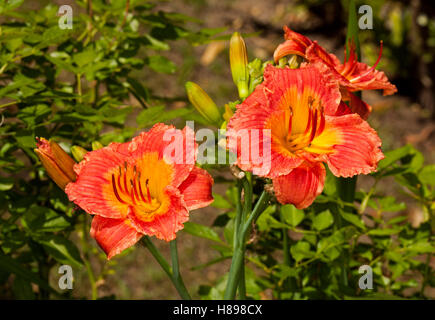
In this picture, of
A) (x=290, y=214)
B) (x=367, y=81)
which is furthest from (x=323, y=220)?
(x=367, y=81)

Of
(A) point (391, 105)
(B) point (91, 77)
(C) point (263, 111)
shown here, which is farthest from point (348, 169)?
(A) point (391, 105)

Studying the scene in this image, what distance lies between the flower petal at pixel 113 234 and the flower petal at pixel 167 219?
2 centimetres

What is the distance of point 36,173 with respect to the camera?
4.00 feet

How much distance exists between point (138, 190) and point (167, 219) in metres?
0.09

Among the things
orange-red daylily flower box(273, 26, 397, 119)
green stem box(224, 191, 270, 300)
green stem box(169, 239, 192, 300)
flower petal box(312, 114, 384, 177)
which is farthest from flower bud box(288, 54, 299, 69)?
green stem box(169, 239, 192, 300)

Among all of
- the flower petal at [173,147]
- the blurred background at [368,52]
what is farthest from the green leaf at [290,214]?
the blurred background at [368,52]

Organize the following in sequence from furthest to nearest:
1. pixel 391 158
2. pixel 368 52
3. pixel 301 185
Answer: pixel 368 52, pixel 391 158, pixel 301 185

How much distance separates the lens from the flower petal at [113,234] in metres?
0.76

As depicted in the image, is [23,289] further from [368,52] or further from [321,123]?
[368,52]

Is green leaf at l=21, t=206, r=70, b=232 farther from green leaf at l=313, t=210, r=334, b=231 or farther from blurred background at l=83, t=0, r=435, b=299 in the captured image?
blurred background at l=83, t=0, r=435, b=299

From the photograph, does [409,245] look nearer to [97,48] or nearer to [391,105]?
[97,48]

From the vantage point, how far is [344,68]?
3.05 ft

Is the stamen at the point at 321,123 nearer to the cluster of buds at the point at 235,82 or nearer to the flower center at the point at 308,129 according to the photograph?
the flower center at the point at 308,129
